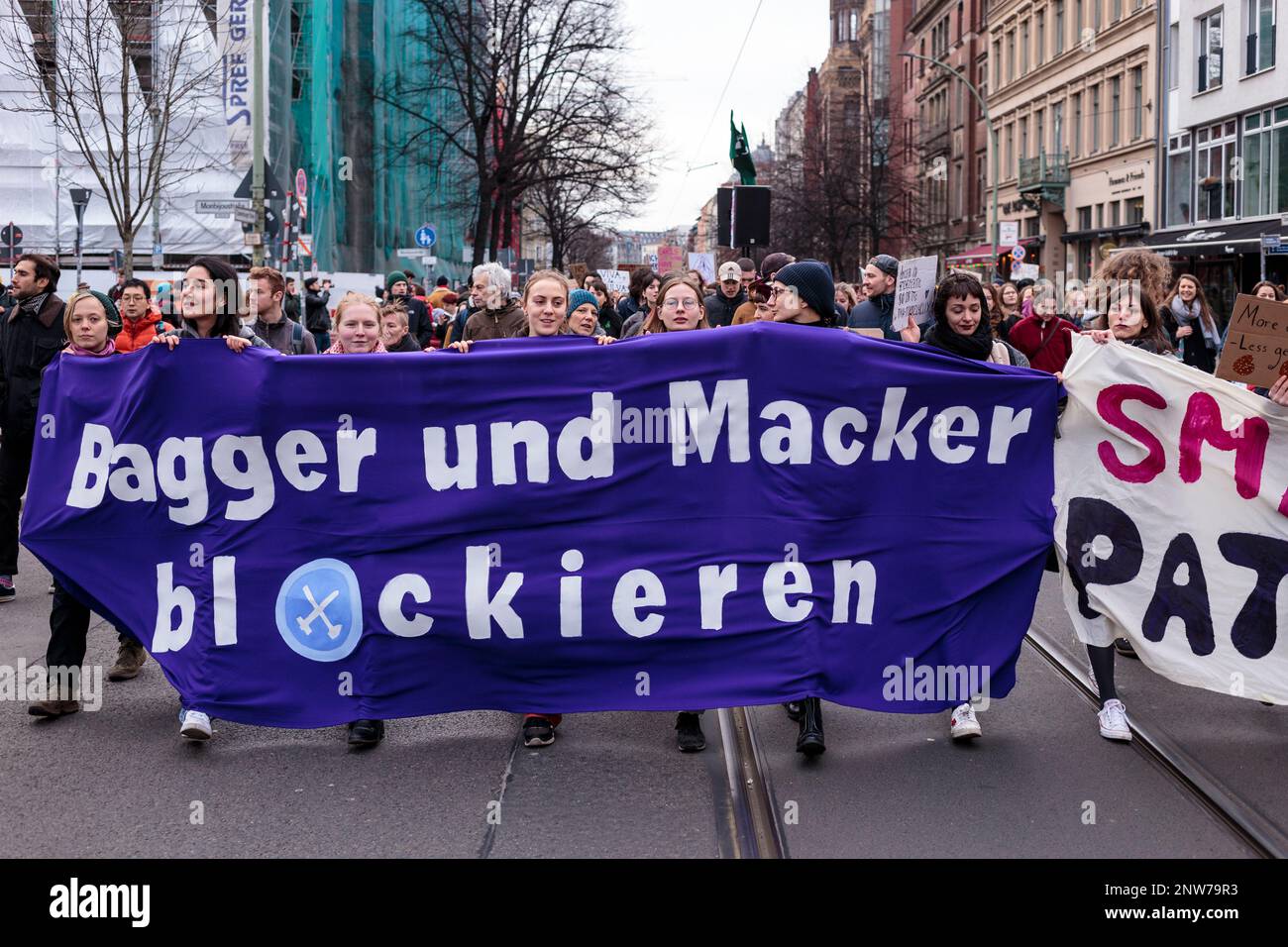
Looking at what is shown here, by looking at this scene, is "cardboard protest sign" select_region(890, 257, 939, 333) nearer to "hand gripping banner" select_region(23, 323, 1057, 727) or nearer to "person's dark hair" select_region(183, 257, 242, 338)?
"hand gripping banner" select_region(23, 323, 1057, 727)

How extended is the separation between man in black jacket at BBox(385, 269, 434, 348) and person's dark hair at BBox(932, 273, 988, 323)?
41.6ft

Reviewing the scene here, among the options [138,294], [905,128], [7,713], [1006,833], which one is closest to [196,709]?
[7,713]

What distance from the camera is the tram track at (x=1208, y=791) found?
4805 millimetres

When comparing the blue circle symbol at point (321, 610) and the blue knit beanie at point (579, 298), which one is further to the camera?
the blue knit beanie at point (579, 298)

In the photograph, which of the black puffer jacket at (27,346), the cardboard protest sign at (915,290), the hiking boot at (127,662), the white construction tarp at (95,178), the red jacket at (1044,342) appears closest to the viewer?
the hiking boot at (127,662)

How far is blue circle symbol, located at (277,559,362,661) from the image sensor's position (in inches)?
233

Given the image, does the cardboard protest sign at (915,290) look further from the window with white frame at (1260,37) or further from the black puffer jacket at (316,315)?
the window with white frame at (1260,37)

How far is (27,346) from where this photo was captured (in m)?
9.01

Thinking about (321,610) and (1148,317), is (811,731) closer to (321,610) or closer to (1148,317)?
(321,610)

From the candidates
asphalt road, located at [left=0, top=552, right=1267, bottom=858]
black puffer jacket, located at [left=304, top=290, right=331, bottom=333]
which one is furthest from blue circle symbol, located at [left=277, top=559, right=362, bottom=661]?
black puffer jacket, located at [left=304, top=290, right=331, bottom=333]

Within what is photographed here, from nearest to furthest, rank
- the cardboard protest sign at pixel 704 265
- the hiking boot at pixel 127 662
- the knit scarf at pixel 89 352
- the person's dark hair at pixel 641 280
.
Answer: the knit scarf at pixel 89 352
the hiking boot at pixel 127 662
the person's dark hair at pixel 641 280
the cardboard protest sign at pixel 704 265

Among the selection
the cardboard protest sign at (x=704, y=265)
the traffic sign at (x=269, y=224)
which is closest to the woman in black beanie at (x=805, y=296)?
the cardboard protest sign at (x=704, y=265)

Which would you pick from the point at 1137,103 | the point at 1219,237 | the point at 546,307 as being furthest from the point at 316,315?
→ the point at 1137,103

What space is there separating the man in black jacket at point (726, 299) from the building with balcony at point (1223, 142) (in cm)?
1964
